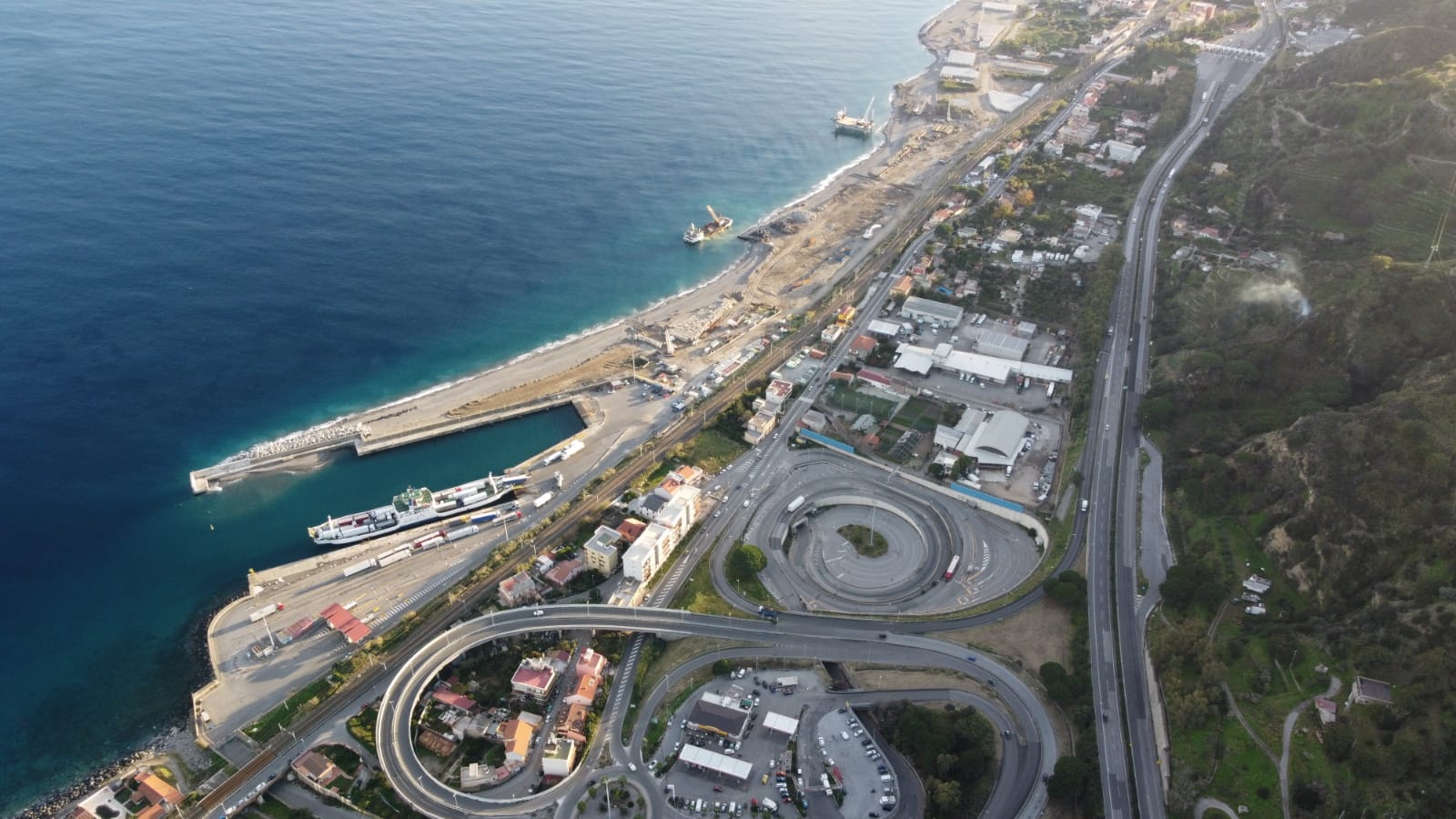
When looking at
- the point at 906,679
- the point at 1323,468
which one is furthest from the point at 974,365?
the point at 906,679

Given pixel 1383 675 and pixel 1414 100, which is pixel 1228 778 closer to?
pixel 1383 675

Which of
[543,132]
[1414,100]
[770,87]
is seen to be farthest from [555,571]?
[770,87]

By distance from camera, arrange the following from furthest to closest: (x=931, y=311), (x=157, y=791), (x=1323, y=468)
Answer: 1. (x=931, y=311)
2. (x=1323, y=468)
3. (x=157, y=791)

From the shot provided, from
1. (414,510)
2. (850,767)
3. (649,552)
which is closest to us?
(850,767)

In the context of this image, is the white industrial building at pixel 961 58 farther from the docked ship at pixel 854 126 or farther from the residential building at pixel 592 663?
the residential building at pixel 592 663

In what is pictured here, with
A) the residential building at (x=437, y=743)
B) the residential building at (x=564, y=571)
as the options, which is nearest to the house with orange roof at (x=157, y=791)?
the residential building at (x=437, y=743)

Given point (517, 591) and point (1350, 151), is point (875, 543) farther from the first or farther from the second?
point (1350, 151)
